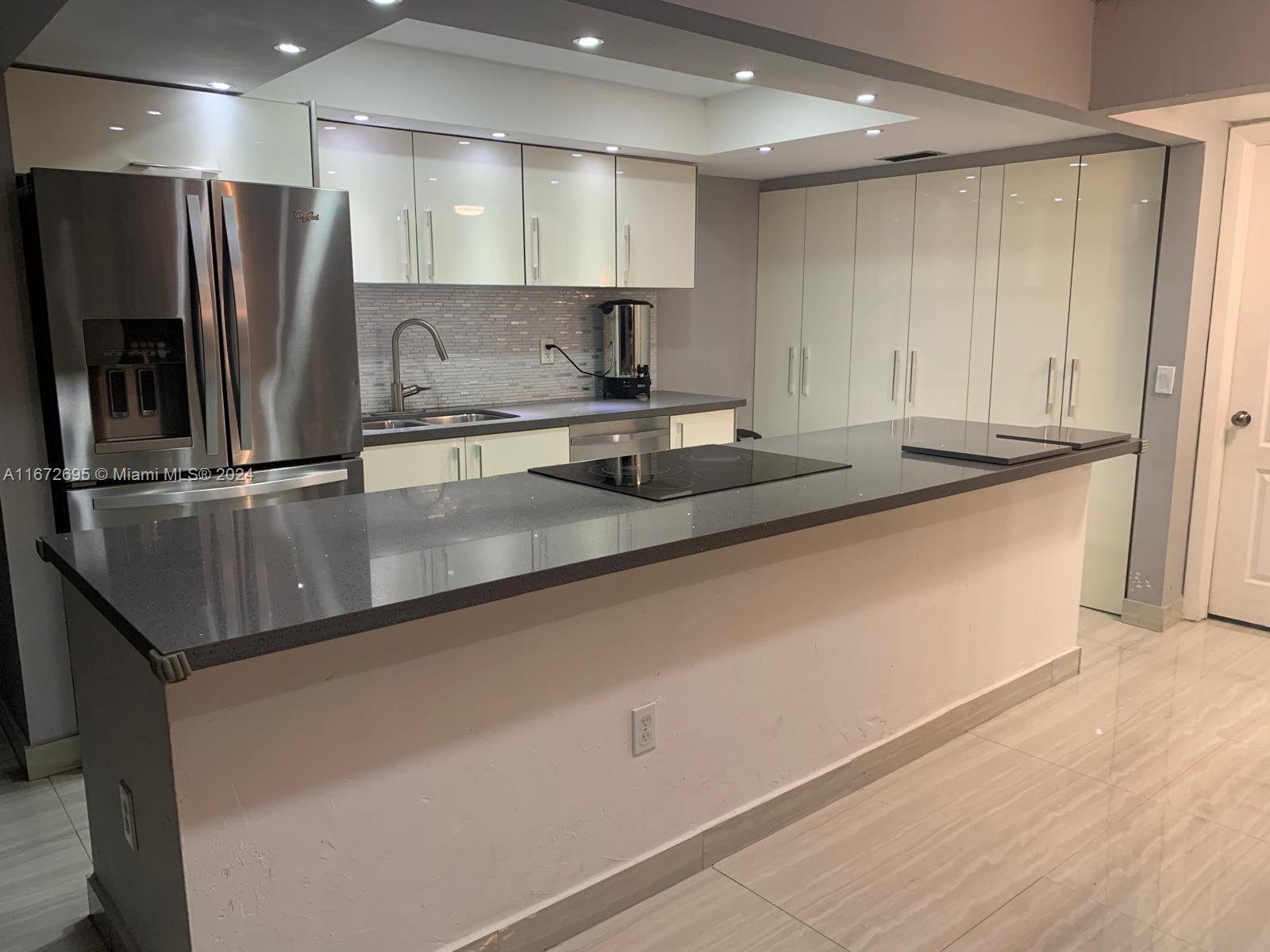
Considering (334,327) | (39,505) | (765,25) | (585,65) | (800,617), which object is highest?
(585,65)

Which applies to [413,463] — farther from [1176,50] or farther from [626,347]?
[1176,50]

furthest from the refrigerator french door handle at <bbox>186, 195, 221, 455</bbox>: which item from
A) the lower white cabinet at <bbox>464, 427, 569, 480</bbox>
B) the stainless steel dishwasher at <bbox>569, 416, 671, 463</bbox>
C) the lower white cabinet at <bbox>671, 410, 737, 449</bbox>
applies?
the lower white cabinet at <bbox>671, 410, 737, 449</bbox>

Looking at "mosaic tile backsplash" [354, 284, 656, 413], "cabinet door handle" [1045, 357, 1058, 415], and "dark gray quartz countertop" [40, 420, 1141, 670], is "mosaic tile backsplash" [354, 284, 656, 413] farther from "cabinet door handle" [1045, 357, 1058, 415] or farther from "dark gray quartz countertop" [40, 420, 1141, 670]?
"cabinet door handle" [1045, 357, 1058, 415]

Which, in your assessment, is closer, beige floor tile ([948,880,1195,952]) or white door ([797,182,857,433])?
beige floor tile ([948,880,1195,952])

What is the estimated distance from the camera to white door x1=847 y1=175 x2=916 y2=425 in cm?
484

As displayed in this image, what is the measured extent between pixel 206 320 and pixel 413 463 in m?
1.02

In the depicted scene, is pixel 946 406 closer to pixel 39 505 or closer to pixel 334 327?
pixel 334 327

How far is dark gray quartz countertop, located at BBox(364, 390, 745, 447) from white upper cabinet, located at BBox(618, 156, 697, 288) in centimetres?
60

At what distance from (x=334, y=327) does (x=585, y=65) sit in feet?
5.13

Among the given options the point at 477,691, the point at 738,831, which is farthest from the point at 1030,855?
the point at 477,691

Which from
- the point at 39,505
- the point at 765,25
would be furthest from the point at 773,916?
the point at 39,505

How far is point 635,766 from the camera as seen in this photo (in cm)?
219

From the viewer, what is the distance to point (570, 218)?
14.4 feet

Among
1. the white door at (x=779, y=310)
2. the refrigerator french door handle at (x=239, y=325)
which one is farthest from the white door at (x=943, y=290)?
the refrigerator french door handle at (x=239, y=325)
